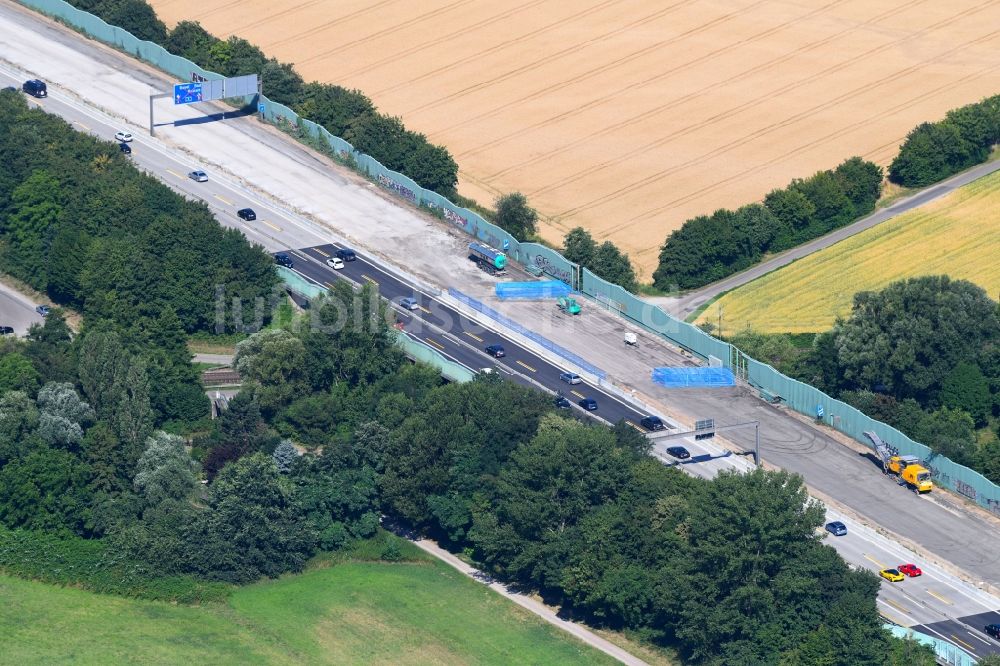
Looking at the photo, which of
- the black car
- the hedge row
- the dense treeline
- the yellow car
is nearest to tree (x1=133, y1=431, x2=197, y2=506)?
the dense treeline

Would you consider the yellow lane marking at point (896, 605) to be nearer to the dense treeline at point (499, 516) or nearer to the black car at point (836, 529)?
the dense treeline at point (499, 516)

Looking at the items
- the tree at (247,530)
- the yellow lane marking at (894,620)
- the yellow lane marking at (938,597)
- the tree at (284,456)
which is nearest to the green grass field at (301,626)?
the tree at (247,530)

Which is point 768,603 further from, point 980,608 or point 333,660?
point 333,660

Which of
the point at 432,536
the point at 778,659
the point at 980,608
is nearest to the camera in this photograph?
the point at 778,659

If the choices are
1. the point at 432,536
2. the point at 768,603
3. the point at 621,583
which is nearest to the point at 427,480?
the point at 432,536

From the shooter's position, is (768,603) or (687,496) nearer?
(768,603)

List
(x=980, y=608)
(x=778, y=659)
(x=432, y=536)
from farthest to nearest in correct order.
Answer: (x=432, y=536) → (x=980, y=608) → (x=778, y=659)

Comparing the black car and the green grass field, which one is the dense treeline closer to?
the green grass field
